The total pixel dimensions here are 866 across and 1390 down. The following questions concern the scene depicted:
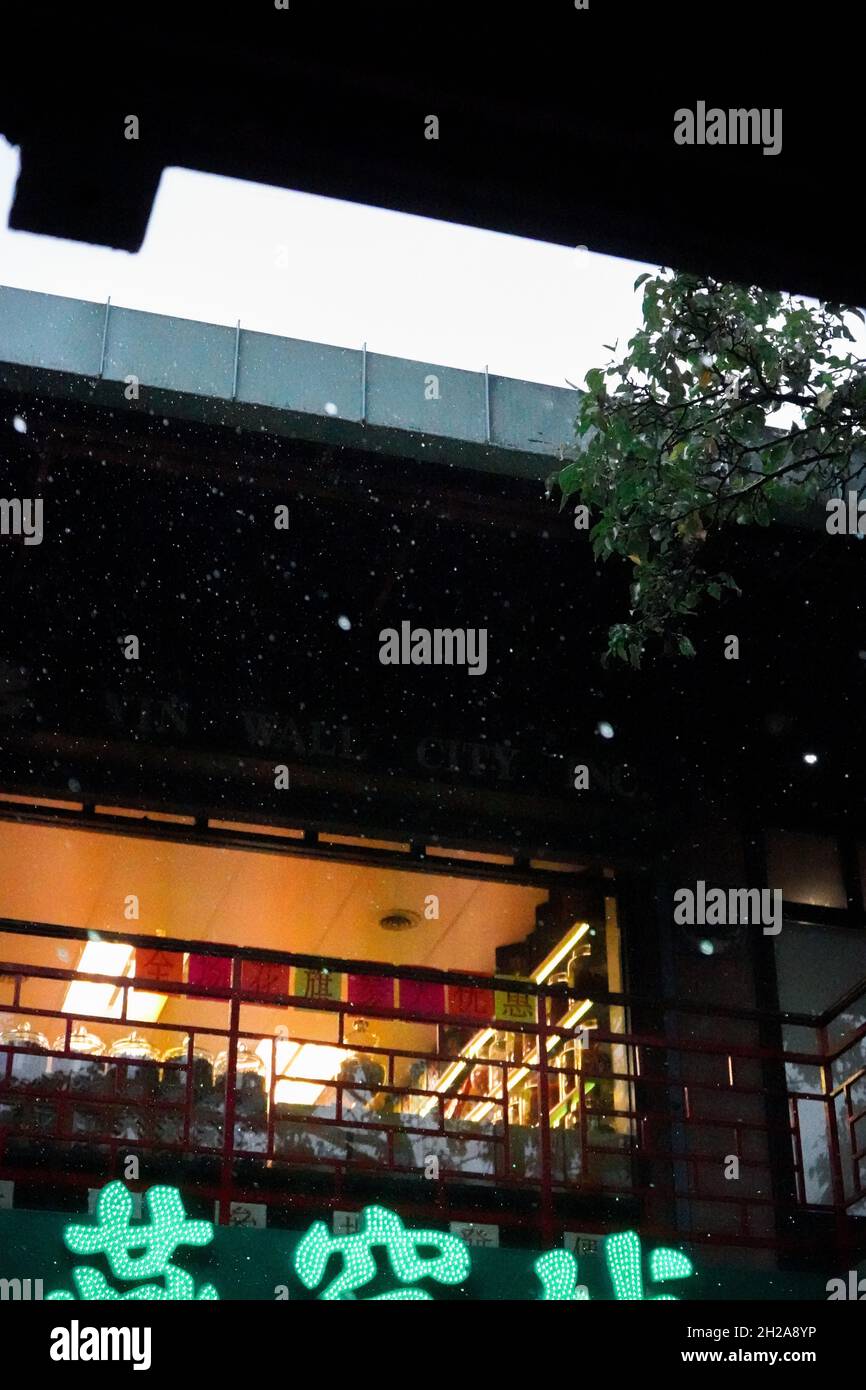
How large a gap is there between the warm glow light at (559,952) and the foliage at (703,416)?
11.4 feet

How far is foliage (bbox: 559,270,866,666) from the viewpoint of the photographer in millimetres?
6766

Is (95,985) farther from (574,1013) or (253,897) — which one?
(574,1013)

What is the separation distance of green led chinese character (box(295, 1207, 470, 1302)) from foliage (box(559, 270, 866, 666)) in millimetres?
2884

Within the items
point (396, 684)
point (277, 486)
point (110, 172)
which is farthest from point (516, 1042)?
point (110, 172)

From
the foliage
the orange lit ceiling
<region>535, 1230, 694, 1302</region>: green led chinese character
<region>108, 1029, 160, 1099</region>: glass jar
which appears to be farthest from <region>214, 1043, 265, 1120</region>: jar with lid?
the foliage

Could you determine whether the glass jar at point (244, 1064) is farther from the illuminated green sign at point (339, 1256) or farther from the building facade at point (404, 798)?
the illuminated green sign at point (339, 1256)

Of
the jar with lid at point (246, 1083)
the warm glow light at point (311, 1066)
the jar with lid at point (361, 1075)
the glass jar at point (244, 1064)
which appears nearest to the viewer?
the jar with lid at point (246, 1083)

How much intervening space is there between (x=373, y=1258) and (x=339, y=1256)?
0.16 metres

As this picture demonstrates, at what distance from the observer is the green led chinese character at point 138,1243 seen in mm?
6508

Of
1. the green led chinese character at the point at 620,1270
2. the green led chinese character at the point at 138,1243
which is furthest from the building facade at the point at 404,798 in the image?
the green led chinese character at the point at 138,1243

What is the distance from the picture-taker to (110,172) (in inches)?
75.1

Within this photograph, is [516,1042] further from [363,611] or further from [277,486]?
[277,486]

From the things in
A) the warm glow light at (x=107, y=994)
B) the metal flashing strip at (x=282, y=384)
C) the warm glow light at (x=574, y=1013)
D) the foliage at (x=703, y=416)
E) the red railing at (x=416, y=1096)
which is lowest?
the red railing at (x=416, y=1096)
